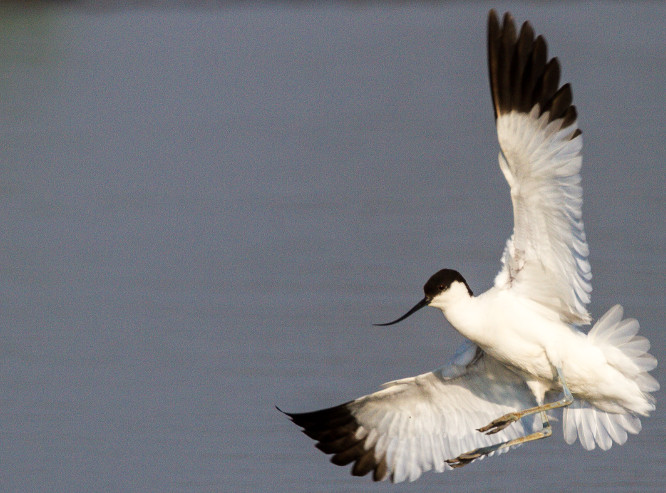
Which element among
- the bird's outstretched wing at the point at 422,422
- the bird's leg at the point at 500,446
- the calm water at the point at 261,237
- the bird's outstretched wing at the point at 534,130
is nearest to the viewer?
the bird's outstretched wing at the point at 534,130

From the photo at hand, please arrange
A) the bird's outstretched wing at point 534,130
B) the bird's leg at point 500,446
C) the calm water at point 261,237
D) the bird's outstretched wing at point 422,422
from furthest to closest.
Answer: the calm water at point 261,237 < the bird's outstretched wing at point 422,422 < the bird's leg at point 500,446 < the bird's outstretched wing at point 534,130

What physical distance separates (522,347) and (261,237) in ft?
17.1

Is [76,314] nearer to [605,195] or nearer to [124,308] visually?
[124,308]

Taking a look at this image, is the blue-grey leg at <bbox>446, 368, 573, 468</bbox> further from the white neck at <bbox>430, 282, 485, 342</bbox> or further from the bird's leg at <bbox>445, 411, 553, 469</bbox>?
the white neck at <bbox>430, 282, 485, 342</bbox>

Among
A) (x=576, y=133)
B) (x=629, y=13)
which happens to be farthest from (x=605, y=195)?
(x=629, y=13)

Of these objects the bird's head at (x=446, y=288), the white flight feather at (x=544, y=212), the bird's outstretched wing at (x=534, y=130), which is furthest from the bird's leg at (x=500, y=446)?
the bird's outstretched wing at (x=534, y=130)

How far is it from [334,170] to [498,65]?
307 inches

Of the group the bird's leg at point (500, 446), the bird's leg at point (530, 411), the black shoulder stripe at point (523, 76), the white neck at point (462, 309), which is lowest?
the bird's leg at point (500, 446)

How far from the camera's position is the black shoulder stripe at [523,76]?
586cm

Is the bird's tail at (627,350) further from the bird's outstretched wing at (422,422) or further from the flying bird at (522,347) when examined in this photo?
the bird's outstretched wing at (422,422)

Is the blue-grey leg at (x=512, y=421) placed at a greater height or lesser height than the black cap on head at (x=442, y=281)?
lesser

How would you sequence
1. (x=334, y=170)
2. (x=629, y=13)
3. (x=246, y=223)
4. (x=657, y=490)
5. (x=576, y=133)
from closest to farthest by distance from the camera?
(x=576, y=133)
(x=657, y=490)
(x=246, y=223)
(x=334, y=170)
(x=629, y=13)

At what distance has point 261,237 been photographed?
36.9 feet

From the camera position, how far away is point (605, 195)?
1196 cm
